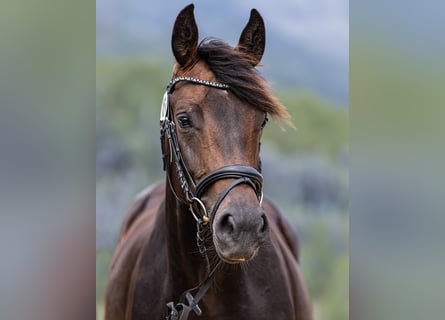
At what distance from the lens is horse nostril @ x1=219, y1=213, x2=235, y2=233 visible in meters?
1.97

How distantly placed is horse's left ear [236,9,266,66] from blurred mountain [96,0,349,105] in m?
1.11

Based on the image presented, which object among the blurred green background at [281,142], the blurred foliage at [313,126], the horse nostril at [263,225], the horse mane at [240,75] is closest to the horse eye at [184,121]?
the horse mane at [240,75]

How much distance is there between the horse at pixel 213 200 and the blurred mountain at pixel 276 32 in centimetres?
115

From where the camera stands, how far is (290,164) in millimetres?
3861

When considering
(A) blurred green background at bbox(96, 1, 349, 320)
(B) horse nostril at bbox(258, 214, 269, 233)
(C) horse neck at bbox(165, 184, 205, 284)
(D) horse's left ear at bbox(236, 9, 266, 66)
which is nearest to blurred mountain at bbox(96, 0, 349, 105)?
(A) blurred green background at bbox(96, 1, 349, 320)

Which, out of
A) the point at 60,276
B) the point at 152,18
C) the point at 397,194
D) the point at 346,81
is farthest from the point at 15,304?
the point at 346,81

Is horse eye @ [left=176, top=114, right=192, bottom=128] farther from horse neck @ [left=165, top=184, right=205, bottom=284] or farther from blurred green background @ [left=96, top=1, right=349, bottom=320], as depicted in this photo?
blurred green background @ [left=96, top=1, right=349, bottom=320]

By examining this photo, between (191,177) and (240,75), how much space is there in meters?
0.42

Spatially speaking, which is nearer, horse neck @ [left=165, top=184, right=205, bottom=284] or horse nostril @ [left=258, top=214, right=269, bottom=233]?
horse nostril @ [left=258, top=214, right=269, bottom=233]

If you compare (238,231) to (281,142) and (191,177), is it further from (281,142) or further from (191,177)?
(281,142)

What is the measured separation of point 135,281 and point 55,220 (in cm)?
87

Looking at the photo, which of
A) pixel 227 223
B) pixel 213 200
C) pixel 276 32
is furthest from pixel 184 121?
pixel 276 32

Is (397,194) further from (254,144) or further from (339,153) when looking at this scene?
(339,153)

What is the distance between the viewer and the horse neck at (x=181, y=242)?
96.7 inches
